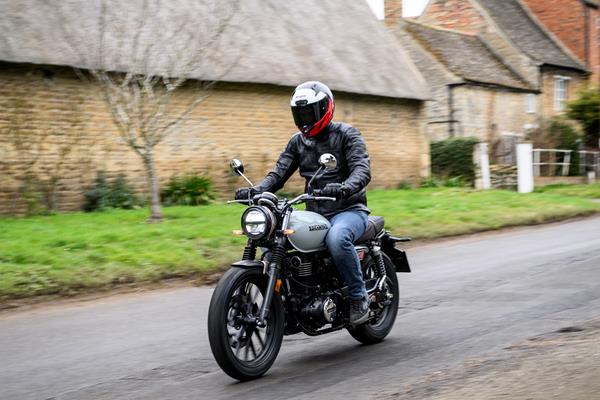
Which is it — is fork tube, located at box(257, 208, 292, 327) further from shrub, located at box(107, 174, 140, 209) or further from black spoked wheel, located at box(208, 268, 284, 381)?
shrub, located at box(107, 174, 140, 209)

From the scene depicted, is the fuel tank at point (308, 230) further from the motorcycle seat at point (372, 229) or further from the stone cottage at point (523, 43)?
the stone cottage at point (523, 43)

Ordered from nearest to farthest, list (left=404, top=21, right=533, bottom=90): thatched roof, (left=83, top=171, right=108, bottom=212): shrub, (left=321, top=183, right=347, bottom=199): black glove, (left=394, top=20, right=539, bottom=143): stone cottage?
(left=321, top=183, right=347, bottom=199): black glove
(left=83, top=171, right=108, bottom=212): shrub
(left=394, top=20, right=539, bottom=143): stone cottage
(left=404, top=21, right=533, bottom=90): thatched roof


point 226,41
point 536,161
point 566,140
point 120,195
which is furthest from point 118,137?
point 566,140

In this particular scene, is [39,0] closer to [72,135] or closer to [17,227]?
[72,135]

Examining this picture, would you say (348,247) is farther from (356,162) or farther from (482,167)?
(482,167)

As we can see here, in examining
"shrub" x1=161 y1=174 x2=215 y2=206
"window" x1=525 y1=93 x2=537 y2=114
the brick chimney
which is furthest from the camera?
"window" x1=525 y1=93 x2=537 y2=114

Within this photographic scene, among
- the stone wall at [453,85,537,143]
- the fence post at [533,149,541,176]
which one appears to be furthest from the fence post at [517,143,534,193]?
the stone wall at [453,85,537,143]

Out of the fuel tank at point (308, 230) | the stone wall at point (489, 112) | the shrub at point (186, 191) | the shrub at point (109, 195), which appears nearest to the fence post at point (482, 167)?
the stone wall at point (489, 112)

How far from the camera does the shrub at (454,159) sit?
101 ft

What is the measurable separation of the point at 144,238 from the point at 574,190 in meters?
19.3

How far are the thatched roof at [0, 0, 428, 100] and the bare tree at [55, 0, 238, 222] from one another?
0.04 m

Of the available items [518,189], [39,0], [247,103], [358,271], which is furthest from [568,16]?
[358,271]

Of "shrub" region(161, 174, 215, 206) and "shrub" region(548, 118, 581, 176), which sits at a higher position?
"shrub" region(548, 118, 581, 176)

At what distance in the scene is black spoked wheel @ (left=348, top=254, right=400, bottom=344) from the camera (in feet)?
22.2
